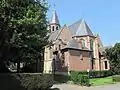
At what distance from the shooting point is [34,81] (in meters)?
21.9

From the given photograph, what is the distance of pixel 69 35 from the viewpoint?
57125 millimetres

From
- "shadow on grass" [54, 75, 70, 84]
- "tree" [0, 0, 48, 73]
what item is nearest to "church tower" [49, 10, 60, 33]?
"shadow on grass" [54, 75, 70, 84]

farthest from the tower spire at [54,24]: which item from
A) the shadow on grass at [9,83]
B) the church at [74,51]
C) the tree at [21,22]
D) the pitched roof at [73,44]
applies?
the shadow on grass at [9,83]

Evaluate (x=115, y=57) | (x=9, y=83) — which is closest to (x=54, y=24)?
(x=115, y=57)

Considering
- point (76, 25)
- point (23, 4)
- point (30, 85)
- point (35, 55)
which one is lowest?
point (30, 85)

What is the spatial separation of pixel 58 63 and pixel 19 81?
30756 mm

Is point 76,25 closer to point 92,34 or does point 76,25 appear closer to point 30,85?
point 92,34

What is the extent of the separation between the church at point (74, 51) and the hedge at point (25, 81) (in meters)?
22.9

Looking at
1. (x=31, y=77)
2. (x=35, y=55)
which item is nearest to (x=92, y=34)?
(x=35, y=55)

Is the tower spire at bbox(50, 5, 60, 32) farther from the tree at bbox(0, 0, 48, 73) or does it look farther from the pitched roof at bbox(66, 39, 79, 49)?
the tree at bbox(0, 0, 48, 73)

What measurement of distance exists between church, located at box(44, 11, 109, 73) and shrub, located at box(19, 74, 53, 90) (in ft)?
75.6

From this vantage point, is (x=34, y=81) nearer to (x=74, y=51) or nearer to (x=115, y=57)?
(x=74, y=51)

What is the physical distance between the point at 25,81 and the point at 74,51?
96.2ft

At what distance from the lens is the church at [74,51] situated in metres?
49.9
